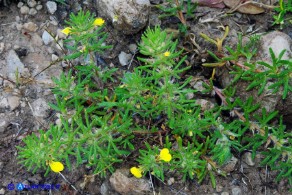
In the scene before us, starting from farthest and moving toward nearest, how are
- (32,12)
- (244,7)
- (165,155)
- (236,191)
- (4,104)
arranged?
(244,7) < (32,12) < (4,104) < (236,191) < (165,155)

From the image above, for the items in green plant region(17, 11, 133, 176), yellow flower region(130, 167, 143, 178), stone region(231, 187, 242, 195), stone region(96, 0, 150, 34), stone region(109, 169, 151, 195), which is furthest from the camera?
stone region(96, 0, 150, 34)

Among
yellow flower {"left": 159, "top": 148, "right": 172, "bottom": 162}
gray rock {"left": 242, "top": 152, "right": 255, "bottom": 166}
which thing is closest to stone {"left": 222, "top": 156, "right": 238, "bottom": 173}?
gray rock {"left": 242, "top": 152, "right": 255, "bottom": 166}

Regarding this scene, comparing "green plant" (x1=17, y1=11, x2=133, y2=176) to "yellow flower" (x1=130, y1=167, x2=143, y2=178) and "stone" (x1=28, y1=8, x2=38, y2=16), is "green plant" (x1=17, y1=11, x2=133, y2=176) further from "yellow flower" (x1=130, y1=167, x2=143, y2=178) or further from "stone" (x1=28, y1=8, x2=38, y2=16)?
"stone" (x1=28, y1=8, x2=38, y2=16)

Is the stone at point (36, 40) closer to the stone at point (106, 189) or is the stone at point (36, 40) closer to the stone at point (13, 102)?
the stone at point (13, 102)

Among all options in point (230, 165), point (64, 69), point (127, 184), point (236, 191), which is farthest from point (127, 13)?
point (236, 191)

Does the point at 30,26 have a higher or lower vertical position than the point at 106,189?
higher

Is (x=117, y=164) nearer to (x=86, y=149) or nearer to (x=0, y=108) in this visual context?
(x=86, y=149)

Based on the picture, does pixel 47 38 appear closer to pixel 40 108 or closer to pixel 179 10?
pixel 40 108
